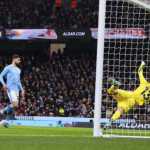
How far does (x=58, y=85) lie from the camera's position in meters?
29.6

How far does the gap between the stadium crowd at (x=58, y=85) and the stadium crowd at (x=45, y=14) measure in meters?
1.74

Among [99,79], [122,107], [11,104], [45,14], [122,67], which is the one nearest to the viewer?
[99,79]

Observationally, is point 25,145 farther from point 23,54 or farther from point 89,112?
point 23,54

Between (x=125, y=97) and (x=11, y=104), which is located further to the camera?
(x=11, y=104)

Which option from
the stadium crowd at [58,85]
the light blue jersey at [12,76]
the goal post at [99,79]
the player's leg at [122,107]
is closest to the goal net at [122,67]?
the player's leg at [122,107]

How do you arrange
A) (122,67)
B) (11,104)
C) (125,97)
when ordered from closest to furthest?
(125,97) < (11,104) < (122,67)

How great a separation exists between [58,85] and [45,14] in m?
4.36

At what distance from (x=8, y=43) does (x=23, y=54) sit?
116cm

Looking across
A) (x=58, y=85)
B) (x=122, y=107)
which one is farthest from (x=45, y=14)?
(x=122, y=107)

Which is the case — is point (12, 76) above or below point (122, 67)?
below

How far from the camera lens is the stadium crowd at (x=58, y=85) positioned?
88.3ft

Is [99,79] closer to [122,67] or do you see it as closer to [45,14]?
[122,67]

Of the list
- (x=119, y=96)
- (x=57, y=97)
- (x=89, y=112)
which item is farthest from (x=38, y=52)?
(x=119, y=96)

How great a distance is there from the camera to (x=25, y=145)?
8.95 metres
